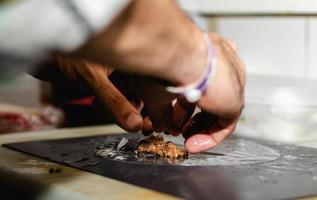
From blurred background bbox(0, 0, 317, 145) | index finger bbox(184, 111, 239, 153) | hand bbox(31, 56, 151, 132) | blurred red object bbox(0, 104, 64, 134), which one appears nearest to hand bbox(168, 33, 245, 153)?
index finger bbox(184, 111, 239, 153)

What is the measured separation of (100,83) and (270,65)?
73 cm

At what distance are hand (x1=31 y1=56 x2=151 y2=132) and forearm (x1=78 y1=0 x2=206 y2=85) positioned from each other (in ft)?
0.91

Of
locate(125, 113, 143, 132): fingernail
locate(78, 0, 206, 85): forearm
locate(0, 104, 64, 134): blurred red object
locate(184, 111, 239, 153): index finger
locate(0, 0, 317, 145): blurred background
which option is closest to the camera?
locate(78, 0, 206, 85): forearm

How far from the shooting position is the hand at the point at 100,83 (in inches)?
41.9

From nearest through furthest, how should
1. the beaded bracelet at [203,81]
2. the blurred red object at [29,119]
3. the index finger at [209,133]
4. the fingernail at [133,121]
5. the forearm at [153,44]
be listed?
the forearm at [153,44], the beaded bracelet at [203,81], the index finger at [209,133], the fingernail at [133,121], the blurred red object at [29,119]

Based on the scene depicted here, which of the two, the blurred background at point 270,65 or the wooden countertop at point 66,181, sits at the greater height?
the blurred background at point 270,65

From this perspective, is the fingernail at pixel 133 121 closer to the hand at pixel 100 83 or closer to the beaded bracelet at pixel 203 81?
the hand at pixel 100 83

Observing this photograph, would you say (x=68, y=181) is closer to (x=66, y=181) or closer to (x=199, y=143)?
(x=66, y=181)

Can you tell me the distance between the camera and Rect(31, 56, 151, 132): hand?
106cm

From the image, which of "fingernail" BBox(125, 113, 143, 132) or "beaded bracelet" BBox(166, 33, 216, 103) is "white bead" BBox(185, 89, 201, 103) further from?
"fingernail" BBox(125, 113, 143, 132)

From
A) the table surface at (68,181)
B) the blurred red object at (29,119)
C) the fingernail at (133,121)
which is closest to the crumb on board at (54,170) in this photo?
the table surface at (68,181)

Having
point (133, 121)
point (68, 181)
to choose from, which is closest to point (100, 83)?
point (133, 121)

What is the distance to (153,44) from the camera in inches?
28.4

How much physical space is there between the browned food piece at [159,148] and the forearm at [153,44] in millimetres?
291
